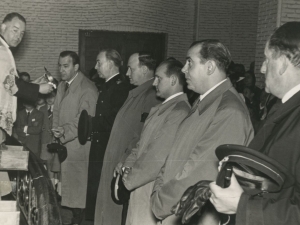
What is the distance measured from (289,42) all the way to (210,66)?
2.96 feet

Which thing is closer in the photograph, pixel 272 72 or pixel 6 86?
pixel 272 72

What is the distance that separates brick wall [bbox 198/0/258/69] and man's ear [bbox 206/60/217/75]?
946 cm

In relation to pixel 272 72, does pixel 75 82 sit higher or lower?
lower

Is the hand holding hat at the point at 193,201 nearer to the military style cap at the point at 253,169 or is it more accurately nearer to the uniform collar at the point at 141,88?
the military style cap at the point at 253,169

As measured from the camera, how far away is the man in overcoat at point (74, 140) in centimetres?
523

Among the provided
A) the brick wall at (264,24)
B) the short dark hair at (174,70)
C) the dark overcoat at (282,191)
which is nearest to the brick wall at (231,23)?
the brick wall at (264,24)

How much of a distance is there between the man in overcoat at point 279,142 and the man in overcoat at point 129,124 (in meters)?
2.28

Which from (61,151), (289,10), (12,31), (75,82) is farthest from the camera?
(289,10)

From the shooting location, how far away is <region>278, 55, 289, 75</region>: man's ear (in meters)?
1.81

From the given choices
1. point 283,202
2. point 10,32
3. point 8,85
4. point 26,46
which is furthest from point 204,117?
point 26,46

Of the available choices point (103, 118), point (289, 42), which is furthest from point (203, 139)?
point (103, 118)

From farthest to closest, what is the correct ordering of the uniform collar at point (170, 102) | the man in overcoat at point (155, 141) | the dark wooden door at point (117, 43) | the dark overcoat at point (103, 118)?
the dark wooden door at point (117, 43), the dark overcoat at point (103, 118), the uniform collar at point (170, 102), the man in overcoat at point (155, 141)

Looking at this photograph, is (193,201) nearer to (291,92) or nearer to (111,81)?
(291,92)

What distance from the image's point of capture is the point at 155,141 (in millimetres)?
3193
